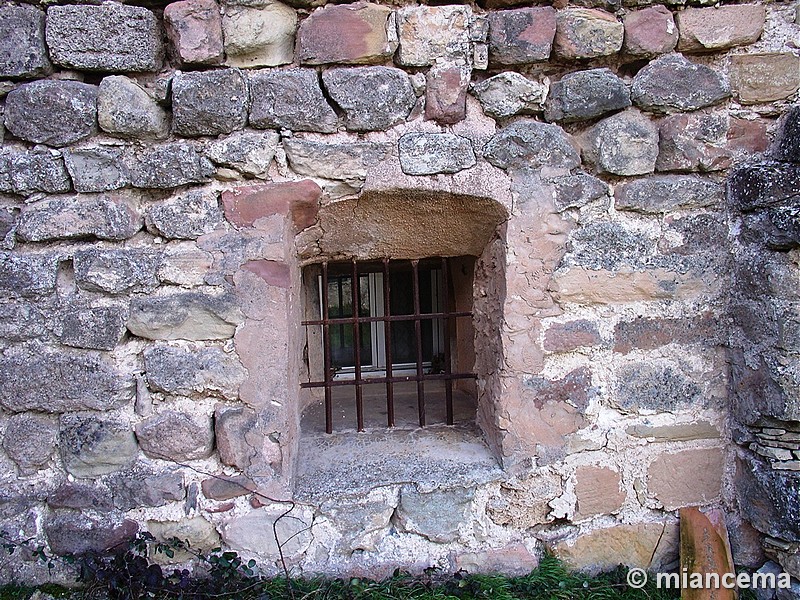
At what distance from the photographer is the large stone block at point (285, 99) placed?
188 centimetres

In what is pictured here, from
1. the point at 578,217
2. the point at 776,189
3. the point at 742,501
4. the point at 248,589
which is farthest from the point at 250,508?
the point at 776,189

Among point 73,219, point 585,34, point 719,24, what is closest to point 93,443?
point 73,219

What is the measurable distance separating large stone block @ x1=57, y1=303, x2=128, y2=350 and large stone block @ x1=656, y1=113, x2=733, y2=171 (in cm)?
201

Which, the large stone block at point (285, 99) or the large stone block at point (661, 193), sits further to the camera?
the large stone block at point (661, 193)

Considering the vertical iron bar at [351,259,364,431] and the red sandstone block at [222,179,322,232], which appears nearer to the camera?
the red sandstone block at [222,179,322,232]

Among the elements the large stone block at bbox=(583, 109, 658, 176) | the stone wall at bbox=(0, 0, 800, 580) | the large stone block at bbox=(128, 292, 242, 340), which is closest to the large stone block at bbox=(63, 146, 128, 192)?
the stone wall at bbox=(0, 0, 800, 580)

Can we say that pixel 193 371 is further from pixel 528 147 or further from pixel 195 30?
pixel 528 147

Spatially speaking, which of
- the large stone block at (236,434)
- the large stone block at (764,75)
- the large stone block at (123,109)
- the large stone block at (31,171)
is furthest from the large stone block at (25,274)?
the large stone block at (764,75)

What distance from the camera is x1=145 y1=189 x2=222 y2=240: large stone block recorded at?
6.21 feet

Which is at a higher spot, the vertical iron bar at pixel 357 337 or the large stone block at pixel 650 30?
the large stone block at pixel 650 30

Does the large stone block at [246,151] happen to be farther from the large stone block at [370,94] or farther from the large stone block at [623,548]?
the large stone block at [623,548]

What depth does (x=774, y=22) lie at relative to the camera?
6.60 ft

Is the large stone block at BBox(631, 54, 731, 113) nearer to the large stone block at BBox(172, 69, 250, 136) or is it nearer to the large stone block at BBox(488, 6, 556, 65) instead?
→ the large stone block at BBox(488, 6, 556, 65)

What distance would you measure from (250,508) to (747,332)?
191cm
